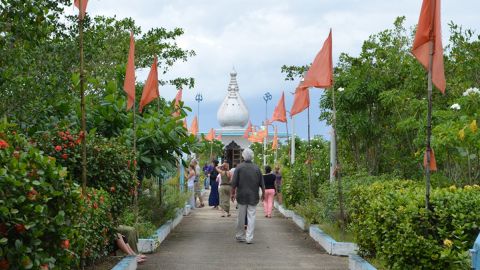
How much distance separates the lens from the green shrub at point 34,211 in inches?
215

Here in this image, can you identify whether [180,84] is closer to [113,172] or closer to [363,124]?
[363,124]

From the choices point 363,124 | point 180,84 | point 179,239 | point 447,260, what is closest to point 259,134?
point 180,84

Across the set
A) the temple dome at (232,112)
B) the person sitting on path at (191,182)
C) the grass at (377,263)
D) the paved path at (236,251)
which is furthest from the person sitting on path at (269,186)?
the temple dome at (232,112)

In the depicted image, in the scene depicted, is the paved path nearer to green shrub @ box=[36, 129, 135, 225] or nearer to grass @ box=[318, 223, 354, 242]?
grass @ box=[318, 223, 354, 242]

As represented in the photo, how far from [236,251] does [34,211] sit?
27.5ft

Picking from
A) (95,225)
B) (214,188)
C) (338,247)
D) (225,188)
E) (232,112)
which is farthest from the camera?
(232,112)

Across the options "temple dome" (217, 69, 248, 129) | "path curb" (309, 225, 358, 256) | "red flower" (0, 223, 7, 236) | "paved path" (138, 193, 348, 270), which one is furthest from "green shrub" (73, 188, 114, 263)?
"temple dome" (217, 69, 248, 129)

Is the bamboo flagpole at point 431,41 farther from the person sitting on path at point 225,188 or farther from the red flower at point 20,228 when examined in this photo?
the person sitting on path at point 225,188

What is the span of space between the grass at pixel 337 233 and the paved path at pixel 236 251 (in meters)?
0.34

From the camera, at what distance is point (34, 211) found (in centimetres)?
564

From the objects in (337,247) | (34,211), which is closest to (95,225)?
(34,211)

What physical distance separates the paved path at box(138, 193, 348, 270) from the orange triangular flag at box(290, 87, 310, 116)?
288cm

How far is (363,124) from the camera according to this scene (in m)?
19.2

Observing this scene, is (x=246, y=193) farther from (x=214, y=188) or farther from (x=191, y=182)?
(x=191, y=182)
